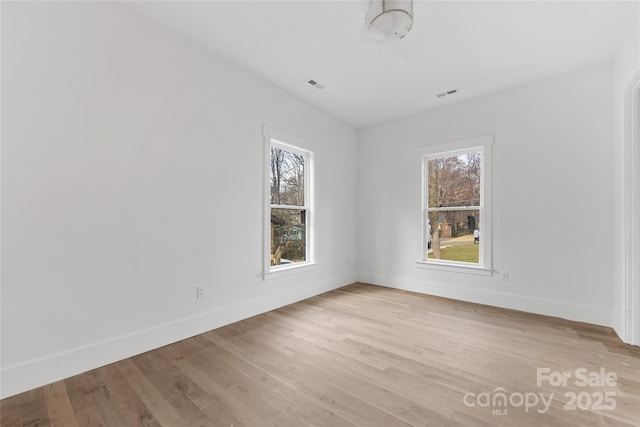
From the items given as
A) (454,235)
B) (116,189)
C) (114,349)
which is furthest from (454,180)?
(114,349)

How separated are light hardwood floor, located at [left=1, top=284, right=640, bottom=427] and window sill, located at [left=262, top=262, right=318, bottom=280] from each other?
606 mm

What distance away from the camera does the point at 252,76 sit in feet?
10.7

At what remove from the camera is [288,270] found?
366 cm

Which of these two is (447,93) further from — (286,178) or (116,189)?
(116,189)

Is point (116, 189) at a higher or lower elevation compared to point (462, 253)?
higher

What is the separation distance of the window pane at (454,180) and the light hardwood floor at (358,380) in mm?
1735

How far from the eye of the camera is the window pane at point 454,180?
3.87 m

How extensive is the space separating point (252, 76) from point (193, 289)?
8.10 ft

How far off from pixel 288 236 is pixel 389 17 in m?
2.86

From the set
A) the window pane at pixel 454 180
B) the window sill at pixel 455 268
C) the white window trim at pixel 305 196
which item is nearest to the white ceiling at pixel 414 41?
the white window trim at pixel 305 196

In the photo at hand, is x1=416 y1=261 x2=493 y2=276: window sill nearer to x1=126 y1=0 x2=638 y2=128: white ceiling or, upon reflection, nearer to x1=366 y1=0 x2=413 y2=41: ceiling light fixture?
x1=126 y1=0 x2=638 y2=128: white ceiling

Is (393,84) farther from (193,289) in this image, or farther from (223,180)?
(193,289)

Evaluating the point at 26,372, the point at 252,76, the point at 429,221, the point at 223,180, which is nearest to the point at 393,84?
the point at 252,76

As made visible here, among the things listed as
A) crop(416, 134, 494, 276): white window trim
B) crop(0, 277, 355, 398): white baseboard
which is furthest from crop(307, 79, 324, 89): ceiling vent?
crop(0, 277, 355, 398): white baseboard
